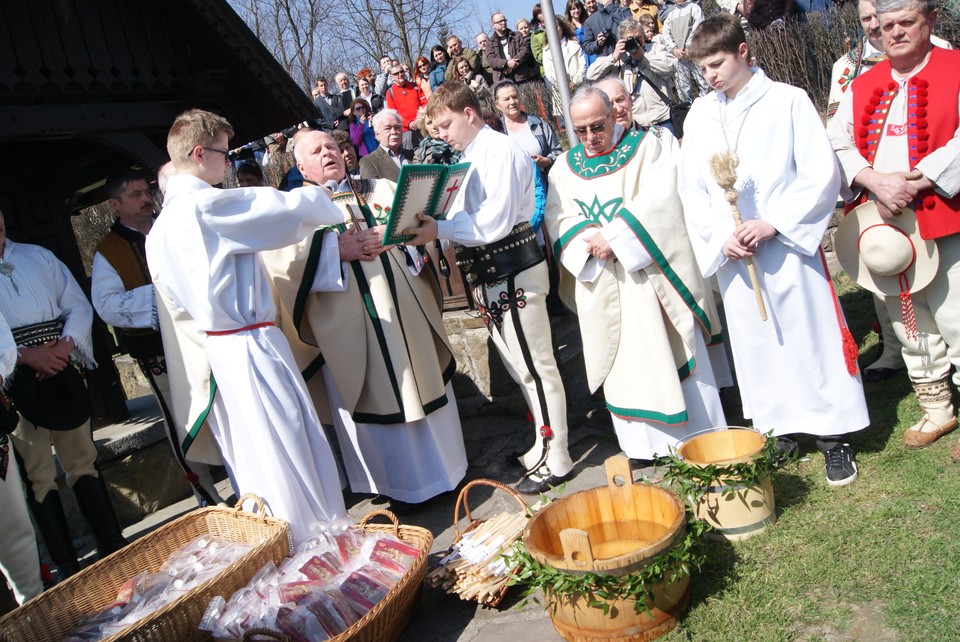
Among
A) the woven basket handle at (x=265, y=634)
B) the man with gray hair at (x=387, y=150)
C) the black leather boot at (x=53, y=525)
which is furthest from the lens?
the man with gray hair at (x=387, y=150)

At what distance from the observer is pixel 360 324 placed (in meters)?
4.49

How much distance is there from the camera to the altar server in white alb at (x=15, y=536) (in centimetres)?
366

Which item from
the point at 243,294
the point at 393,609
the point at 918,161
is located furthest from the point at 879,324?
the point at 243,294

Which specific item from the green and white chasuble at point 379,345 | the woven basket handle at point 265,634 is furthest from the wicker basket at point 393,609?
the green and white chasuble at point 379,345

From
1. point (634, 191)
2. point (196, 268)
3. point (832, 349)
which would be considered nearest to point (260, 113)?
point (196, 268)

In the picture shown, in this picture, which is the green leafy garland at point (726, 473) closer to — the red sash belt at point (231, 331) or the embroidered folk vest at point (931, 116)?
the embroidered folk vest at point (931, 116)

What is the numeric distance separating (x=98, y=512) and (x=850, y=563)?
3.87 metres

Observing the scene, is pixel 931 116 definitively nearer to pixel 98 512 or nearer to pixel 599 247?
pixel 599 247

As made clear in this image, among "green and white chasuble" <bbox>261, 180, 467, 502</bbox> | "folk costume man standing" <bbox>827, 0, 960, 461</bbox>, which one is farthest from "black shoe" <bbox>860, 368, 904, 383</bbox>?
"green and white chasuble" <bbox>261, 180, 467, 502</bbox>

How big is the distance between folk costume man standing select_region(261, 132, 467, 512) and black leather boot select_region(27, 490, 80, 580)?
5.11 feet

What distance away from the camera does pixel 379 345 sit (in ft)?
14.7


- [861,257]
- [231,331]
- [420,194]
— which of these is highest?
[420,194]

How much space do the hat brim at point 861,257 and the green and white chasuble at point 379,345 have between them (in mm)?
2188

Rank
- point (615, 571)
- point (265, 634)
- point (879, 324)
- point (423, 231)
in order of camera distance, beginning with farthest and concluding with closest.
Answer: point (879, 324), point (423, 231), point (265, 634), point (615, 571)
